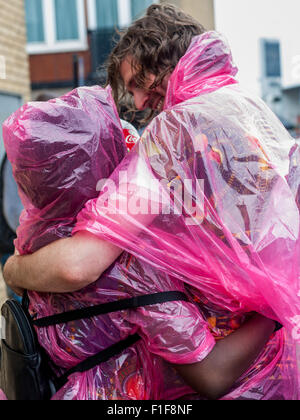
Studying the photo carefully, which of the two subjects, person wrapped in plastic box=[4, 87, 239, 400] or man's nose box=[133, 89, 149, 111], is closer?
person wrapped in plastic box=[4, 87, 239, 400]

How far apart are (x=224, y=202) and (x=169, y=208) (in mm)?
130

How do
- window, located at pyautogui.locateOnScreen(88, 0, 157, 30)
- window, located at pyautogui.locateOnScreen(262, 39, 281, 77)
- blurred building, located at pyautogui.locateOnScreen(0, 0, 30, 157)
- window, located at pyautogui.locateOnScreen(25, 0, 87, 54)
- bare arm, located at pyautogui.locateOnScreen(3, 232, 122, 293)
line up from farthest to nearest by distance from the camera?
1. window, located at pyautogui.locateOnScreen(262, 39, 281, 77)
2. window, located at pyautogui.locateOnScreen(25, 0, 87, 54)
3. window, located at pyautogui.locateOnScreen(88, 0, 157, 30)
4. blurred building, located at pyautogui.locateOnScreen(0, 0, 30, 157)
5. bare arm, located at pyautogui.locateOnScreen(3, 232, 122, 293)

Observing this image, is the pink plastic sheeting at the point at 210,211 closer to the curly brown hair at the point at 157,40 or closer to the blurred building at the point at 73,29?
the curly brown hair at the point at 157,40

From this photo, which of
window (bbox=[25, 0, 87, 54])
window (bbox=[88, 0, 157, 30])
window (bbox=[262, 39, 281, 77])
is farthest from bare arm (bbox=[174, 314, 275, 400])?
window (bbox=[262, 39, 281, 77])

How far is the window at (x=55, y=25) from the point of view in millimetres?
7387

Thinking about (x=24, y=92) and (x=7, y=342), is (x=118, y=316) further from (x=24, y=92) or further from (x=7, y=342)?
(x=24, y=92)

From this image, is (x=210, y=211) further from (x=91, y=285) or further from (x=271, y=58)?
(x=271, y=58)

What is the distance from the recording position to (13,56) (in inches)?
199

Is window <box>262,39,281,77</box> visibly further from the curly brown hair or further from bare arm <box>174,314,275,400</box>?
bare arm <box>174,314,275,400</box>

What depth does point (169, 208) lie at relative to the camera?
3.43 feet

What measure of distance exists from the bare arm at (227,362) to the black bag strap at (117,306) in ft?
0.49

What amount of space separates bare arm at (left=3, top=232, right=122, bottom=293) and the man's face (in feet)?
2.12

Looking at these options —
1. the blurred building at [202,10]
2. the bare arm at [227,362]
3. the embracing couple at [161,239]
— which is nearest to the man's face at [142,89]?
the embracing couple at [161,239]

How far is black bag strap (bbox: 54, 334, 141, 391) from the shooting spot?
42.9 inches
